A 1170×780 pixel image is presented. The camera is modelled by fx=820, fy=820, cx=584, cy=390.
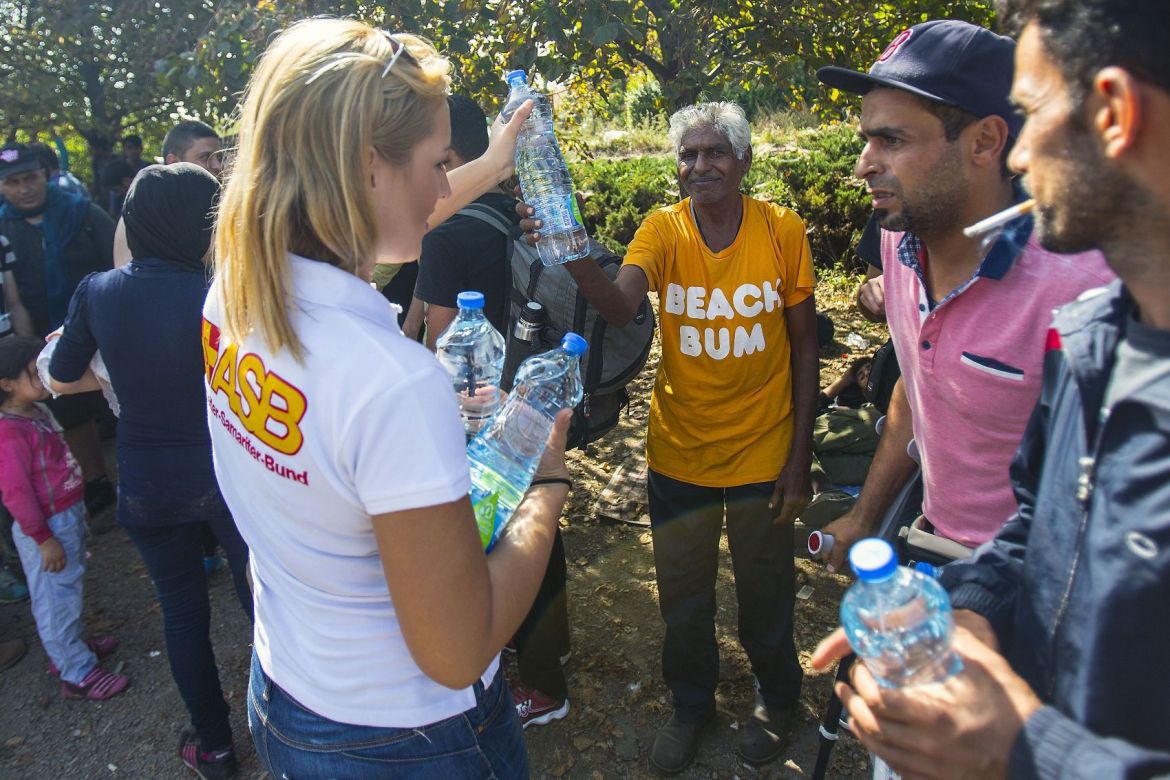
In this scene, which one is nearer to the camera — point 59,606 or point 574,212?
point 574,212

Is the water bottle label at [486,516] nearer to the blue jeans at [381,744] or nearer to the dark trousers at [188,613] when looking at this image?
the blue jeans at [381,744]

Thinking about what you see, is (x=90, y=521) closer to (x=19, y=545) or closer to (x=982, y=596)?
(x=19, y=545)

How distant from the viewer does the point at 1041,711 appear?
3.59ft

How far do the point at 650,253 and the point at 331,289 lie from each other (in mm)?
1735

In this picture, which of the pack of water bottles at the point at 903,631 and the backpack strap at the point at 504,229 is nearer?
the pack of water bottles at the point at 903,631

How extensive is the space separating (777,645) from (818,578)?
120 centimetres

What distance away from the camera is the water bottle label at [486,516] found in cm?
154

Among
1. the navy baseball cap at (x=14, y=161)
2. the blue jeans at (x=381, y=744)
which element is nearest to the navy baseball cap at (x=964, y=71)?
the blue jeans at (x=381, y=744)

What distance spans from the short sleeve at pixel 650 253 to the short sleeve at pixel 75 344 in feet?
6.41

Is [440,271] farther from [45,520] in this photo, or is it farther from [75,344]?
[45,520]

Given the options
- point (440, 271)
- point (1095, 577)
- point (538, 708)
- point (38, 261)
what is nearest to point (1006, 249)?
point (1095, 577)

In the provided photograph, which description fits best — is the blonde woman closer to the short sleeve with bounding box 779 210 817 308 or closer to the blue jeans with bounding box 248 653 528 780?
the blue jeans with bounding box 248 653 528 780

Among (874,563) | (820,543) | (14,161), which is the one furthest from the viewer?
(14,161)

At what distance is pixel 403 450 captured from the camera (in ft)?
3.95
